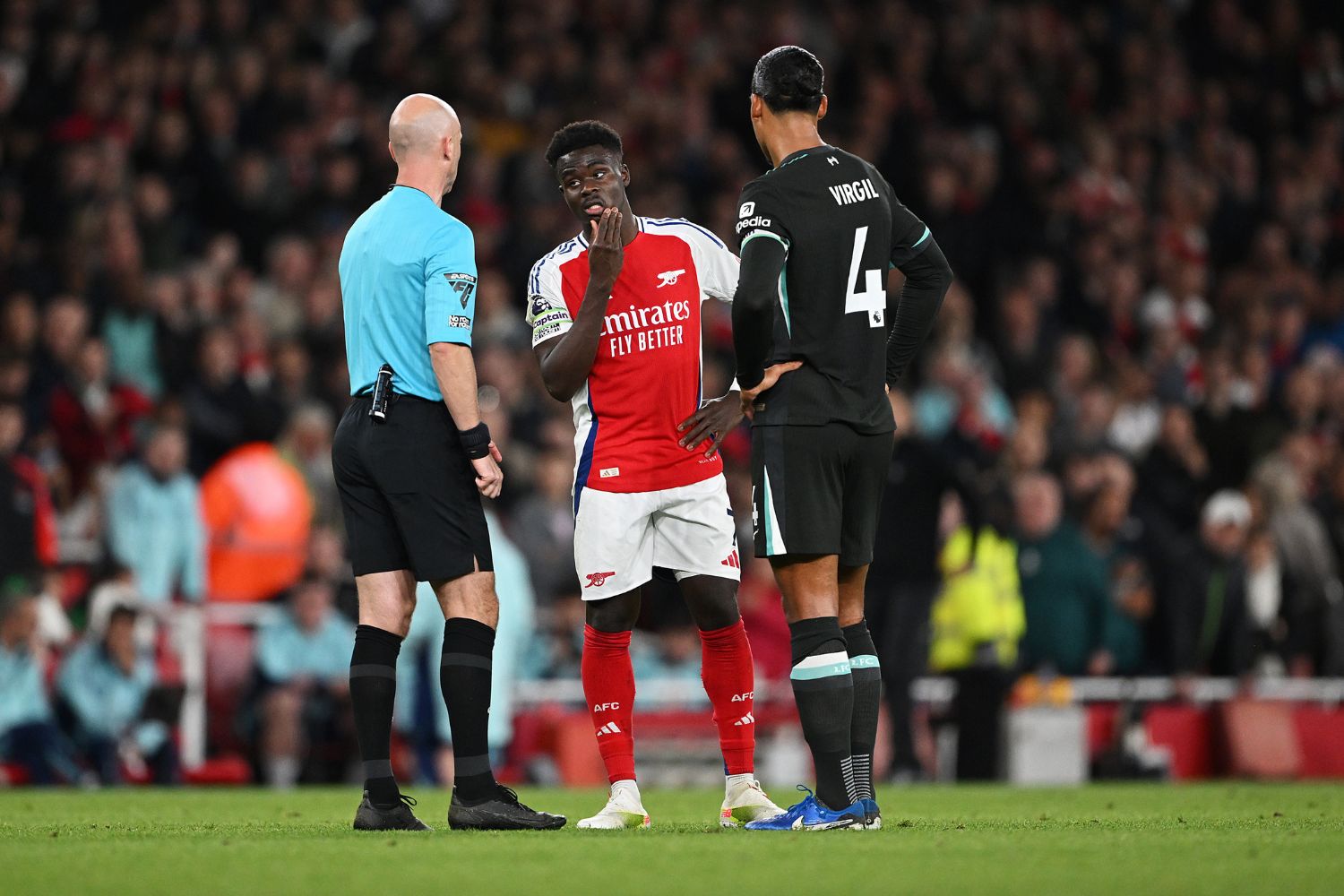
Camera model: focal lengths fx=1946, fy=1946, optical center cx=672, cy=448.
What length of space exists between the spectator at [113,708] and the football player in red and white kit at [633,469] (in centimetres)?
589

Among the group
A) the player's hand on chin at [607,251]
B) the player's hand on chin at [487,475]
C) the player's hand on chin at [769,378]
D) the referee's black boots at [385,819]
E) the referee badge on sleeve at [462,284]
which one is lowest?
the referee's black boots at [385,819]

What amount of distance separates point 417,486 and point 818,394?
4.75ft

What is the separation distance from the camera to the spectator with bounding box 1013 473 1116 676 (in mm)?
14203

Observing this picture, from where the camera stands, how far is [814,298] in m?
6.66

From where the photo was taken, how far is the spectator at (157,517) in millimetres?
12836

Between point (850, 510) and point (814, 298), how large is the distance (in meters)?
0.74

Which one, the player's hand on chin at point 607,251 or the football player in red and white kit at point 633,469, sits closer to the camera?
the player's hand on chin at point 607,251

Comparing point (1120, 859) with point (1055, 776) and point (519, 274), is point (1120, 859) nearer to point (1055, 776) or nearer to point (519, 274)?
point (1055, 776)

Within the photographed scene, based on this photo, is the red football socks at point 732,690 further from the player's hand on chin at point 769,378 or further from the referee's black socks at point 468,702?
the player's hand on chin at point 769,378

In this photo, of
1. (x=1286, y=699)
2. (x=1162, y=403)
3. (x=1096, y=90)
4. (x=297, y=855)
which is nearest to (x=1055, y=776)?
(x=1286, y=699)

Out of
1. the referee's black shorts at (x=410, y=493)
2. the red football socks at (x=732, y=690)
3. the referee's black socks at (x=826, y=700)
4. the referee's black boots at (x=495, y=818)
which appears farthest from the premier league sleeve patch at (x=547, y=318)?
the referee's black boots at (x=495, y=818)

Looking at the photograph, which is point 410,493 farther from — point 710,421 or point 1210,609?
Result: point 1210,609

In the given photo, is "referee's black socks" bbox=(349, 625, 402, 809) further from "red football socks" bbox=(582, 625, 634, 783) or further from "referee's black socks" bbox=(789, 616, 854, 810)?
"referee's black socks" bbox=(789, 616, 854, 810)

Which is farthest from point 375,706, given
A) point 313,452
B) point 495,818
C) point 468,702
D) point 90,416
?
point 90,416
